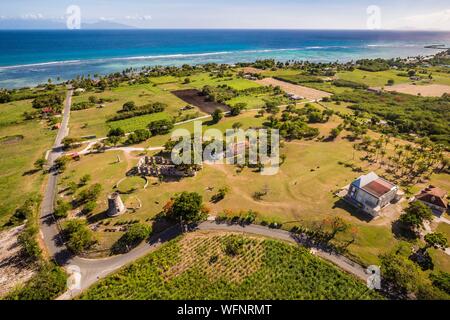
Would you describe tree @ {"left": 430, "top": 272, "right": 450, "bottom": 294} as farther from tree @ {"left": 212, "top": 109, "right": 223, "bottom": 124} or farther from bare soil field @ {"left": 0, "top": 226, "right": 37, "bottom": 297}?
tree @ {"left": 212, "top": 109, "right": 223, "bottom": 124}

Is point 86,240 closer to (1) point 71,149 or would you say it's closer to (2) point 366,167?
(1) point 71,149

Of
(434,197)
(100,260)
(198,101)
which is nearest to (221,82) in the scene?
(198,101)

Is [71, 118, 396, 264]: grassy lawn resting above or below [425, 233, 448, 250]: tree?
above

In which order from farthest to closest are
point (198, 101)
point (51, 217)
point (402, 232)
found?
point (198, 101)
point (51, 217)
point (402, 232)

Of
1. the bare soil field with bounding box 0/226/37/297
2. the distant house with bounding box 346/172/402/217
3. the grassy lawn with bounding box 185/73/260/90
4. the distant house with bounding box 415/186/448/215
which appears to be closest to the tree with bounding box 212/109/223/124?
the grassy lawn with bounding box 185/73/260/90

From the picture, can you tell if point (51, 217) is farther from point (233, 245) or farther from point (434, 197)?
point (434, 197)

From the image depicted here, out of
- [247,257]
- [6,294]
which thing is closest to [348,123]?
[247,257]
